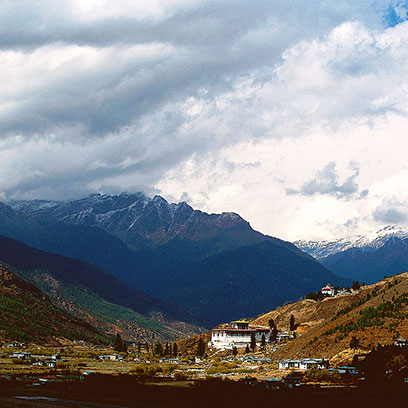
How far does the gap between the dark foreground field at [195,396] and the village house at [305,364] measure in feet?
67.0

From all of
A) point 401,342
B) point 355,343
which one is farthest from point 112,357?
point 401,342

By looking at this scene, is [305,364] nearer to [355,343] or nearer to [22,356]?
[355,343]

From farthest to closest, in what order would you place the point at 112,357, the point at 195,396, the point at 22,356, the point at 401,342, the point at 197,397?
the point at 112,357, the point at 22,356, the point at 401,342, the point at 195,396, the point at 197,397

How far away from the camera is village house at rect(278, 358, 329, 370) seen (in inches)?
4995

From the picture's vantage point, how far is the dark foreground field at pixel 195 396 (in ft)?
295

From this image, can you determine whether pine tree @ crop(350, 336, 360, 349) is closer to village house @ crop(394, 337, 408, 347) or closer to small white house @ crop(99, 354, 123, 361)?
village house @ crop(394, 337, 408, 347)

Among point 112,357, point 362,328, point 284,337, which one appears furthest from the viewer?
point 284,337

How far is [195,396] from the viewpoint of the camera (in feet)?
319

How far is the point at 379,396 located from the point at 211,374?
46.2m

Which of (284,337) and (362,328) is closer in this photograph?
(362,328)

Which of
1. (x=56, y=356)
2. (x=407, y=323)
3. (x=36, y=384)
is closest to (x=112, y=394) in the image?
(x=36, y=384)

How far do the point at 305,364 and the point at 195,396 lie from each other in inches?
1537

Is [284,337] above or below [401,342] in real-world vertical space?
below

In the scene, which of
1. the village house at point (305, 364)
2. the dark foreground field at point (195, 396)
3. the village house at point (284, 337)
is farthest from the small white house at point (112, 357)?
the dark foreground field at point (195, 396)
